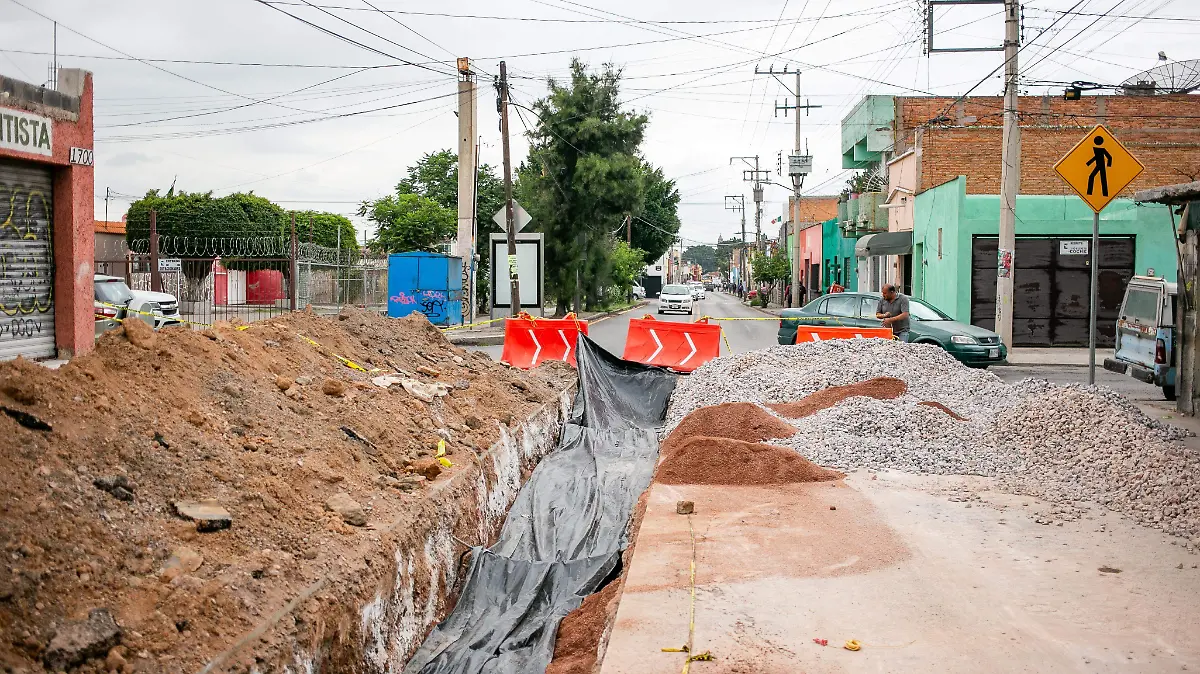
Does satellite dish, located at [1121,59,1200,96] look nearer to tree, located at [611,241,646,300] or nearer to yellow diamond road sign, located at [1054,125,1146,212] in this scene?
tree, located at [611,241,646,300]

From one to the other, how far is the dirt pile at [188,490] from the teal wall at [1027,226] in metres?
21.3

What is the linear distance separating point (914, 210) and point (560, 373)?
22066 millimetres

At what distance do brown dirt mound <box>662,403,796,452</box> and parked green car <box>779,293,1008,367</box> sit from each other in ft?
29.4

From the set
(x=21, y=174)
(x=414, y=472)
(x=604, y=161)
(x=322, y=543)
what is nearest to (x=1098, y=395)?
(x=414, y=472)

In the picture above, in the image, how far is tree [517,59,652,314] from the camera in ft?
143

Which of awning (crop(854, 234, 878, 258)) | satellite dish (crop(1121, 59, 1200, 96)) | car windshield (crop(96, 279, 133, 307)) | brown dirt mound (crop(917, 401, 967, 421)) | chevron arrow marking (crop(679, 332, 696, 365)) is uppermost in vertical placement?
satellite dish (crop(1121, 59, 1200, 96))

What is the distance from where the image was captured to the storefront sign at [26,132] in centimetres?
1415

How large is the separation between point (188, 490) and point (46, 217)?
1191 cm

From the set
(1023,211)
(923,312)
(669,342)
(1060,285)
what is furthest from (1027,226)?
(669,342)

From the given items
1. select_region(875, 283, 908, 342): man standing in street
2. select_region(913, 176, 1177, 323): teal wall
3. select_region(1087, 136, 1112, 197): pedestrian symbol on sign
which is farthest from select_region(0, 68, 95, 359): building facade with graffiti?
select_region(913, 176, 1177, 323): teal wall

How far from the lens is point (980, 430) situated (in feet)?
33.0

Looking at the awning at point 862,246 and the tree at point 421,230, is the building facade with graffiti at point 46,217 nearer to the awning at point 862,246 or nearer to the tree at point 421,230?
the tree at point 421,230

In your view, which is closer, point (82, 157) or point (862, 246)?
point (82, 157)

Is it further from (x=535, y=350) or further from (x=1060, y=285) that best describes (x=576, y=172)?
(x=535, y=350)
